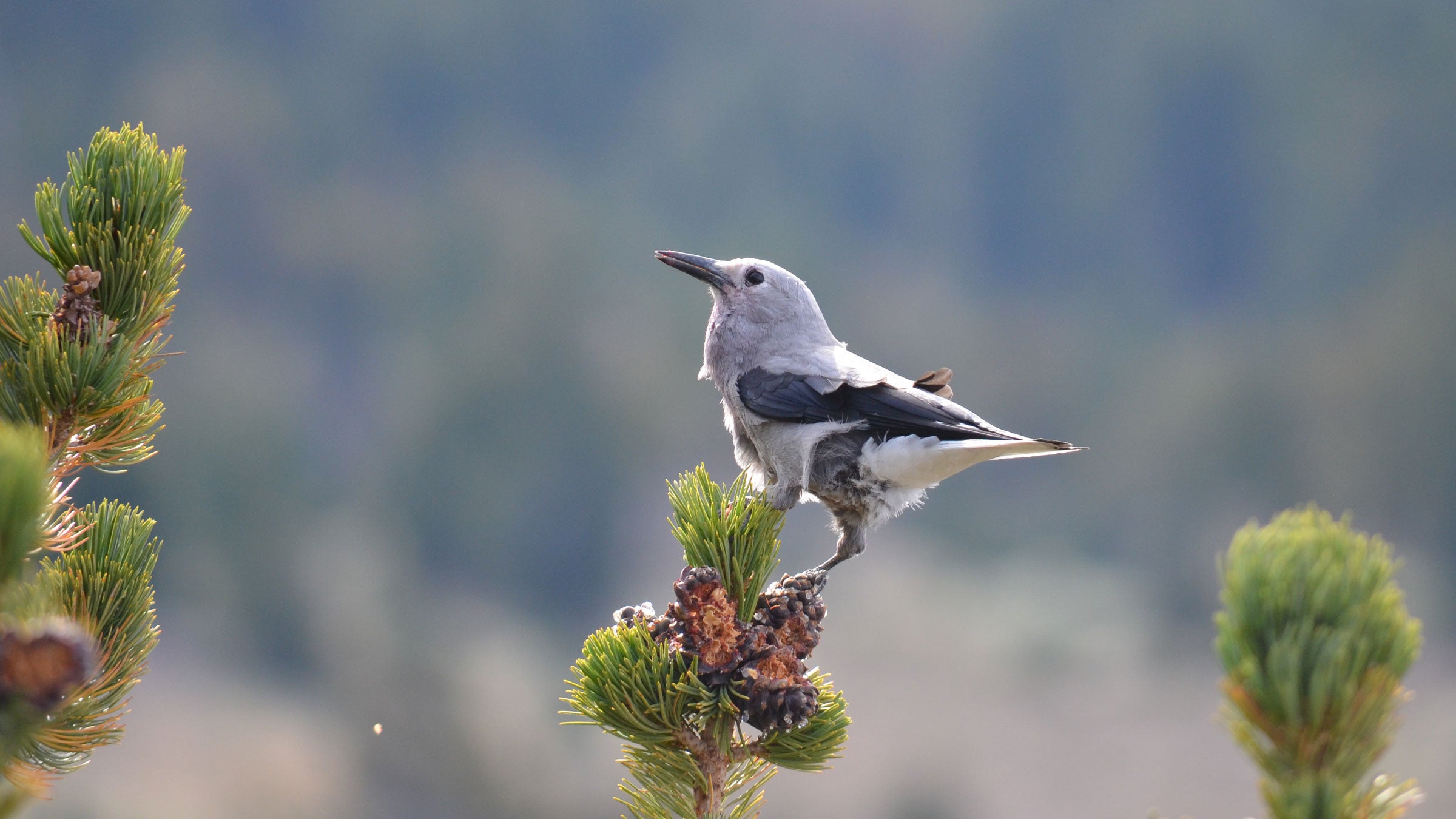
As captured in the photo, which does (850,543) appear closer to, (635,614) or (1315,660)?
(635,614)

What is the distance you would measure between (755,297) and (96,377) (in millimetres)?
1106

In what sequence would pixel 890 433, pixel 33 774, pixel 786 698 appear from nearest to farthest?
pixel 33 774 < pixel 786 698 < pixel 890 433

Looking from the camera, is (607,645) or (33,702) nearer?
(33,702)

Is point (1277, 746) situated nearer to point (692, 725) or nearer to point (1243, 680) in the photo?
point (1243, 680)

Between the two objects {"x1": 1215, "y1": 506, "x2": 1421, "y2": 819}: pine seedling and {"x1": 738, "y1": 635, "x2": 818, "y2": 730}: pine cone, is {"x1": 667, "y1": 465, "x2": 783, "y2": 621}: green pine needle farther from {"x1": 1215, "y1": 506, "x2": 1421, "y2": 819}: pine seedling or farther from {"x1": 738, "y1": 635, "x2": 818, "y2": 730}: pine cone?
{"x1": 1215, "y1": 506, "x2": 1421, "y2": 819}: pine seedling

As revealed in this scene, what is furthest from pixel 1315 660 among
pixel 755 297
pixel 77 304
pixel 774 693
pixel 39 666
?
pixel 755 297

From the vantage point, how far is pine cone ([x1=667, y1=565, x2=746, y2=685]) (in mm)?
864

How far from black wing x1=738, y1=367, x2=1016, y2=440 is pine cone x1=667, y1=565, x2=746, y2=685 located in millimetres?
532

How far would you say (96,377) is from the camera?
757mm

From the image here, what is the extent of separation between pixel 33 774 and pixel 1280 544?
897 mm

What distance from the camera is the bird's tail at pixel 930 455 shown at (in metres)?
1.21

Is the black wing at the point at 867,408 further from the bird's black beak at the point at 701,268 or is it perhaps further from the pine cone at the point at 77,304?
the pine cone at the point at 77,304

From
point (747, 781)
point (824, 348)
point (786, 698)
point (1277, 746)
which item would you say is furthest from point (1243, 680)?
point (824, 348)

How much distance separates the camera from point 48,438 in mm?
767
